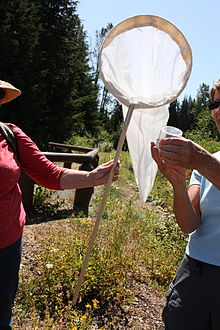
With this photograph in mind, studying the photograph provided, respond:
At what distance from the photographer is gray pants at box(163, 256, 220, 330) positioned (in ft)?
4.66

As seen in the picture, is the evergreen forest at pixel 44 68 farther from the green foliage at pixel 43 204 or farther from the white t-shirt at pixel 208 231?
the white t-shirt at pixel 208 231

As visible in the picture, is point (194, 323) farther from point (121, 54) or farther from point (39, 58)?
point (39, 58)

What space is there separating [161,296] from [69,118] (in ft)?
43.1

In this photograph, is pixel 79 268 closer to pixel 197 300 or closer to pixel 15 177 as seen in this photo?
pixel 15 177

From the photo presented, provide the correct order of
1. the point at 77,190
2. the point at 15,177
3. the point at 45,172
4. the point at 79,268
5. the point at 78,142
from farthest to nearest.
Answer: the point at 78,142, the point at 77,190, the point at 79,268, the point at 45,172, the point at 15,177

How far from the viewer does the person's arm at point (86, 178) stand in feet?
5.89

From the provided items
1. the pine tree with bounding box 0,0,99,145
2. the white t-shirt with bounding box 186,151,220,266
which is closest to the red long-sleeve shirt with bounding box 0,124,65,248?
the white t-shirt with bounding box 186,151,220,266

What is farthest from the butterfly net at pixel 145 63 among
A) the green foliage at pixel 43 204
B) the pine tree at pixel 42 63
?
the pine tree at pixel 42 63

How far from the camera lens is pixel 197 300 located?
1.44 meters

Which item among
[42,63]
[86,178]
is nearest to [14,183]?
[86,178]

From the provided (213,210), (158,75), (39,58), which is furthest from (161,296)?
(39,58)

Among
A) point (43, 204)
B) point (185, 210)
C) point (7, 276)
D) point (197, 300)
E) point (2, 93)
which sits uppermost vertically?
point (2, 93)

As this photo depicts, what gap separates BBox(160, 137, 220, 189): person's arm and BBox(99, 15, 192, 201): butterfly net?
33 cm

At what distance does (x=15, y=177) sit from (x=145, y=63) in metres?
0.98
